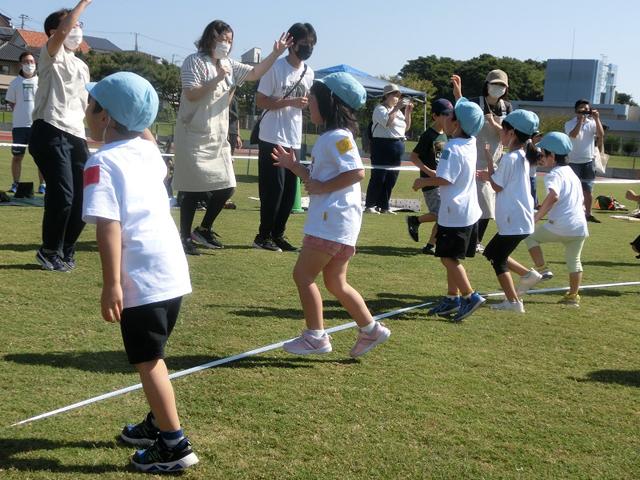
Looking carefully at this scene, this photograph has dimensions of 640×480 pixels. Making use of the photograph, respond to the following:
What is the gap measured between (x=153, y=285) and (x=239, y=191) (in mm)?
12470

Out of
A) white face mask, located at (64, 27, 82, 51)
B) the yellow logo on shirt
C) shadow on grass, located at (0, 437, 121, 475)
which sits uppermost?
white face mask, located at (64, 27, 82, 51)

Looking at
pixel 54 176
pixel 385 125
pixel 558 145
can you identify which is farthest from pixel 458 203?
pixel 385 125

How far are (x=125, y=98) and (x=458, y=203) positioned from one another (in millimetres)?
3285

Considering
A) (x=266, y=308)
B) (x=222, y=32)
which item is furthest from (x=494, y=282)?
(x=222, y=32)

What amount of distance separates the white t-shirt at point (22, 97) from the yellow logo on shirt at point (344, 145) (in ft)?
29.4

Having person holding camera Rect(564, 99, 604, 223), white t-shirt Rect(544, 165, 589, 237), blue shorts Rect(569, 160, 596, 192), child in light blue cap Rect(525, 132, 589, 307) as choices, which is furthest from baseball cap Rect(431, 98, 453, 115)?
blue shorts Rect(569, 160, 596, 192)

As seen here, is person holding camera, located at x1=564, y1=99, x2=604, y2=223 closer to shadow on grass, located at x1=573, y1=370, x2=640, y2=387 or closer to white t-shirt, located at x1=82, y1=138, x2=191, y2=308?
shadow on grass, located at x1=573, y1=370, x2=640, y2=387

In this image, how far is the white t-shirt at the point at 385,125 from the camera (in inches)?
530

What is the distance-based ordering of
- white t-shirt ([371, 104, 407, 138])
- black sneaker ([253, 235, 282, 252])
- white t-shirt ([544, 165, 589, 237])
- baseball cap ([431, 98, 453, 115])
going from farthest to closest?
1. white t-shirt ([371, 104, 407, 138])
2. black sneaker ([253, 235, 282, 252])
3. baseball cap ([431, 98, 453, 115])
4. white t-shirt ([544, 165, 589, 237])

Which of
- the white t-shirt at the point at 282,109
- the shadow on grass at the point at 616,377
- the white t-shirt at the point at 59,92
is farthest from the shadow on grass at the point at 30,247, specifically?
the shadow on grass at the point at 616,377

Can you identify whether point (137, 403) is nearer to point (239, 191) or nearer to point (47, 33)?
point (47, 33)

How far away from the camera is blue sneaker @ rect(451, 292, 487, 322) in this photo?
5.74 metres

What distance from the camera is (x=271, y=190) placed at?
8117 millimetres

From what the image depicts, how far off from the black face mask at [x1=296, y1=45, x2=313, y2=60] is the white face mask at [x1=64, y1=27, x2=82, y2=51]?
7.50 feet
